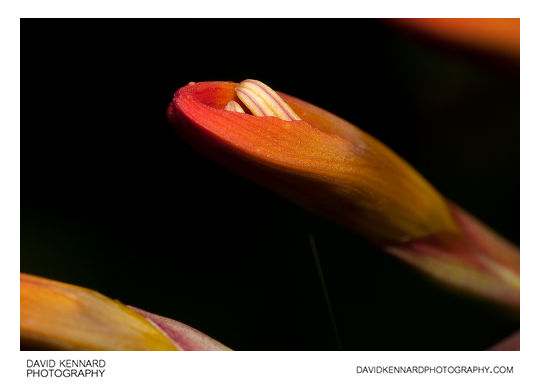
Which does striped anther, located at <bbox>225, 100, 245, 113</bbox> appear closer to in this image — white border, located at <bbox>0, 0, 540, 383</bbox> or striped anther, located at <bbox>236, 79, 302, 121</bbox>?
striped anther, located at <bbox>236, 79, 302, 121</bbox>

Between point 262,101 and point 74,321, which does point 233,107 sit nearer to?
point 262,101

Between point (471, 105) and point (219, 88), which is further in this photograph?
point (471, 105)

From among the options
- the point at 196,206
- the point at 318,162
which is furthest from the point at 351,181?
the point at 196,206
